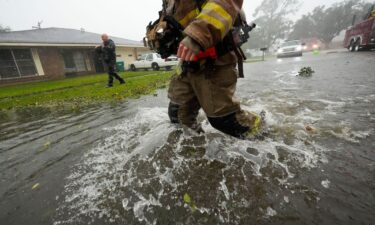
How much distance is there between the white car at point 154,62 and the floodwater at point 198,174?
12.8 meters

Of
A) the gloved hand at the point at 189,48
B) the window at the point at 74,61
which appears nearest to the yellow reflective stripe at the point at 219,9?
the gloved hand at the point at 189,48

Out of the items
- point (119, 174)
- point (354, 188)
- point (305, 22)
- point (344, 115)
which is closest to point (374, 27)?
point (344, 115)

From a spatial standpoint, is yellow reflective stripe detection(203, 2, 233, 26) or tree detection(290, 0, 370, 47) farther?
tree detection(290, 0, 370, 47)

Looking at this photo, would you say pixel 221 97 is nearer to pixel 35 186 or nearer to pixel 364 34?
pixel 35 186

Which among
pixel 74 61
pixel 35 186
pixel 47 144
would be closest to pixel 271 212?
pixel 35 186

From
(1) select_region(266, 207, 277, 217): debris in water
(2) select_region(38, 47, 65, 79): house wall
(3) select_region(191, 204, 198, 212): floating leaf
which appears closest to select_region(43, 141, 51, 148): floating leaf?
(3) select_region(191, 204, 198, 212): floating leaf

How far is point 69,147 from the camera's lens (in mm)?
2500

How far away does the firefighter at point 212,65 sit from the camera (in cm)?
132

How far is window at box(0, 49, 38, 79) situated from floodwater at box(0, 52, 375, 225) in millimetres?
14757

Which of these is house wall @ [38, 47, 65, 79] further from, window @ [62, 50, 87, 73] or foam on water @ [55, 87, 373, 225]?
foam on water @ [55, 87, 373, 225]

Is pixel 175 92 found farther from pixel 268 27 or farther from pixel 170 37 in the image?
pixel 268 27

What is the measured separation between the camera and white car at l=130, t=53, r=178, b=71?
15.2 metres

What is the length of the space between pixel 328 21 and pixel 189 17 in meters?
56.1

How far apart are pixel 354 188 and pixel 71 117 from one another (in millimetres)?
4424
